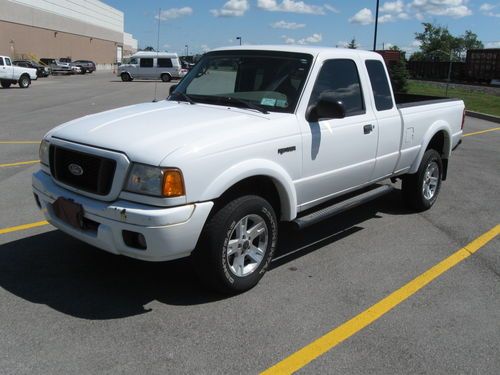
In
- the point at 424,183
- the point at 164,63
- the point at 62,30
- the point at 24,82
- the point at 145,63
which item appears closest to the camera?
the point at 424,183

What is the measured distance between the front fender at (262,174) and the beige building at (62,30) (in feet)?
198

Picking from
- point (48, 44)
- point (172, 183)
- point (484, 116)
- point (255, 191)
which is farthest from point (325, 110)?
point (48, 44)

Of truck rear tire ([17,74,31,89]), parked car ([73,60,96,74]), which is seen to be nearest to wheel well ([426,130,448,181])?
truck rear tire ([17,74,31,89])

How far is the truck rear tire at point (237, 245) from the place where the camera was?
3.78 metres

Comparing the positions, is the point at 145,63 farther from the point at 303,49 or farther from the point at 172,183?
the point at 172,183

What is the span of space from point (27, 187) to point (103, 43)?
305 feet

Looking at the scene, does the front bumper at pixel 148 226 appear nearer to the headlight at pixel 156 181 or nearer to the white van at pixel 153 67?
the headlight at pixel 156 181

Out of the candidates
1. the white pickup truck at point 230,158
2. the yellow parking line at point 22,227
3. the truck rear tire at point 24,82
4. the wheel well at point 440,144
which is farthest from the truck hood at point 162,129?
the truck rear tire at point 24,82

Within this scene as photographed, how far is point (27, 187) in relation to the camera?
7.19 metres

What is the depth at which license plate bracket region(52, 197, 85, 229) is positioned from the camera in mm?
3762

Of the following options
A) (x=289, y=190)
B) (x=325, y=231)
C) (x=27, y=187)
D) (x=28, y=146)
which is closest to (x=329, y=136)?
(x=289, y=190)

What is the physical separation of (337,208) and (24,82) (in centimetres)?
3201

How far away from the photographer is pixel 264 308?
3932 mm

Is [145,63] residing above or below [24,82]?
above
